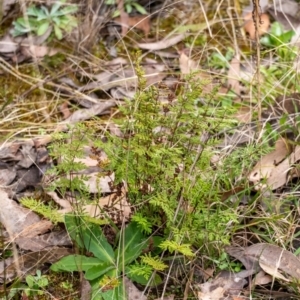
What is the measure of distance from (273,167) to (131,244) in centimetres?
73

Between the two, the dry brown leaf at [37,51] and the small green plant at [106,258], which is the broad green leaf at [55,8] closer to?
the dry brown leaf at [37,51]

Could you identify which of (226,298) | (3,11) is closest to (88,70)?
(3,11)

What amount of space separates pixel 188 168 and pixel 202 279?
39cm

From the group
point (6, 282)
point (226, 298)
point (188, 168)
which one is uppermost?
point (188, 168)

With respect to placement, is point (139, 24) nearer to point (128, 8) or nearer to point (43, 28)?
point (128, 8)

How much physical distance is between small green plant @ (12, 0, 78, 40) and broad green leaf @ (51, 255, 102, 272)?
4.89 feet

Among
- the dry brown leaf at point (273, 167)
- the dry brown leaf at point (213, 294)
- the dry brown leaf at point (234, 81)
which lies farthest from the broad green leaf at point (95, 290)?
the dry brown leaf at point (234, 81)

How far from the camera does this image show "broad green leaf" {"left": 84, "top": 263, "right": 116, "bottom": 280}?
217 cm

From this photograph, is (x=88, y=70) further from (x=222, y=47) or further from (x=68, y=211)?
(x=68, y=211)

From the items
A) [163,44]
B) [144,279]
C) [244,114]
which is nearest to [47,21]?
[163,44]

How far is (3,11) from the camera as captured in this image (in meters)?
3.44

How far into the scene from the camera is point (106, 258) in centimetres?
223

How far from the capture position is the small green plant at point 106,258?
2135mm

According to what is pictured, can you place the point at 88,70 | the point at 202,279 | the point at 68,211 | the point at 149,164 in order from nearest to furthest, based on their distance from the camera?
the point at 149,164 → the point at 202,279 → the point at 68,211 → the point at 88,70
